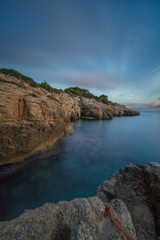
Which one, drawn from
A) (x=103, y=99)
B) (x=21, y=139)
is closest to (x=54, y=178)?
(x=21, y=139)

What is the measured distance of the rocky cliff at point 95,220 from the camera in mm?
1274

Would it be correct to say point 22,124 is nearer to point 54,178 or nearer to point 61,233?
point 54,178

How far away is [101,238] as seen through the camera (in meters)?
1.26

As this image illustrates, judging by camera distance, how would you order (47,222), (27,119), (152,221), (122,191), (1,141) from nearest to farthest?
(47,222)
(152,221)
(122,191)
(1,141)
(27,119)

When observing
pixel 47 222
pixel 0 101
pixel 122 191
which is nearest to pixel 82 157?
pixel 122 191

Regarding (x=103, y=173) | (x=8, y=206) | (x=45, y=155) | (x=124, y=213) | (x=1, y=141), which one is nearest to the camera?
(x=124, y=213)

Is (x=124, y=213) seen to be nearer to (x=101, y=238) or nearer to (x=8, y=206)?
(x=101, y=238)

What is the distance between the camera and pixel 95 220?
147 centimetres

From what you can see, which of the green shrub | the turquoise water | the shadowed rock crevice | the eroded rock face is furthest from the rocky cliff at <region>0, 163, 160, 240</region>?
the green shrub

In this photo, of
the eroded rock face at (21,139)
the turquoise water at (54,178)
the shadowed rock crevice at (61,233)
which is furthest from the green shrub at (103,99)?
the shadowed rock crevice at (61,233)

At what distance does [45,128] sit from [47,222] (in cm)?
558

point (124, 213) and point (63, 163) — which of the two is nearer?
point (124, 213)

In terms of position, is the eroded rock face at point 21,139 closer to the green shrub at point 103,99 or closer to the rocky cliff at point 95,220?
the rocky cliff at point 95,220

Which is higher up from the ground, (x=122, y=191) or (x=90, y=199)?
(x=90, y=199)
